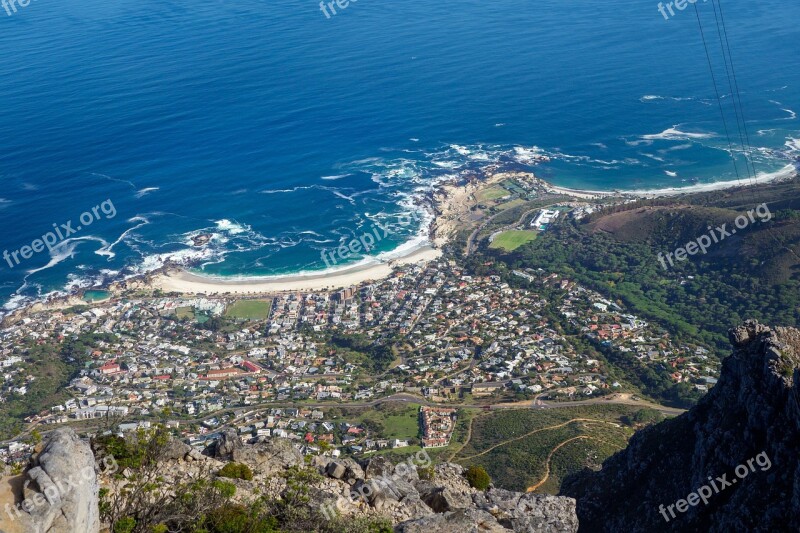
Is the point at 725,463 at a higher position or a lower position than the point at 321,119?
lower

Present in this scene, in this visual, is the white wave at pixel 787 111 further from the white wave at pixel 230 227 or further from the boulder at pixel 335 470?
the boulder at pixel 335 470

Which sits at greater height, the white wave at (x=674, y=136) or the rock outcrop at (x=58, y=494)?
the rock outcrop at (x=58, y=494)

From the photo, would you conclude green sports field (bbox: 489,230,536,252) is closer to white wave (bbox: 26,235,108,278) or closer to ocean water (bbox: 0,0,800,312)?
ocean water (bbox: 0,0,800,312)

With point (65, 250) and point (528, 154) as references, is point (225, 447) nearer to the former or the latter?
point (65, 250)

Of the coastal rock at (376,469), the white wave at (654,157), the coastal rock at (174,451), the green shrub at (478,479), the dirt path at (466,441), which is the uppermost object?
the coastal rock at (174,451)

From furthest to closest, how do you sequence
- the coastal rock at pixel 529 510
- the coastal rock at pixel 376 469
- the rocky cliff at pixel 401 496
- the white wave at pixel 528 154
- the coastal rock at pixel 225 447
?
the white wave at pixel 528 154, the coastal rock at pixel 376 469, the coastal rock at pixel 225 447, the coastal rock at pixel 529 510, the rocky cliff at pixel 401 496

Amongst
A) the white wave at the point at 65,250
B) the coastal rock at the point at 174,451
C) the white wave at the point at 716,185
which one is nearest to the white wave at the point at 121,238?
the white wave at the point at 65,250

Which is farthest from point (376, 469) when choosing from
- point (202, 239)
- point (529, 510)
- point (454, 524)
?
point (202, 239)

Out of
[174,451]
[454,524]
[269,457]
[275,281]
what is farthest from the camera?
[275,281]
